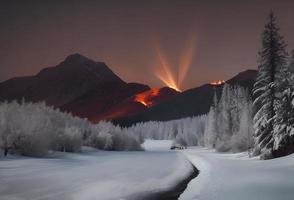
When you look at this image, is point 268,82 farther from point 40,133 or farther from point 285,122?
point 40,133

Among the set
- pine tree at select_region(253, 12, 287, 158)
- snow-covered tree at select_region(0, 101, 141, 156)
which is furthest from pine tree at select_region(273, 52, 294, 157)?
snow-covered tree at select_region(0, 101, 141, 156)

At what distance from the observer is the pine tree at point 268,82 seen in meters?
42.2

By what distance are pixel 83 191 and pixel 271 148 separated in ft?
84.2

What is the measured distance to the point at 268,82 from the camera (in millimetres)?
44031

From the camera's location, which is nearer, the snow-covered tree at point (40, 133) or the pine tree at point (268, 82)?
the pine tree at point (268, 82)

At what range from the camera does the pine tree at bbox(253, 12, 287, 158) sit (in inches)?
1661

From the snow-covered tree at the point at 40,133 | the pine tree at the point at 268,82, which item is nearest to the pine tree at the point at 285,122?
the pine tree at the point at 268,82

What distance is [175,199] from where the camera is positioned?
19.4 metres

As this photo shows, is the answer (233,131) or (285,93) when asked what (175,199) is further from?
(233,131)

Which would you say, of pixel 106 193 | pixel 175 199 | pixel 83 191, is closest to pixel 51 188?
pixel 83 191

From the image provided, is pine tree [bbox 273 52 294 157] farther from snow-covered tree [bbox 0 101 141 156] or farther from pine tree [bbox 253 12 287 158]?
snow-covered tree [bbox 0 101 141 156]

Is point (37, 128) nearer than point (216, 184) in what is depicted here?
No

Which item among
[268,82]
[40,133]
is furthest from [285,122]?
[40,133]

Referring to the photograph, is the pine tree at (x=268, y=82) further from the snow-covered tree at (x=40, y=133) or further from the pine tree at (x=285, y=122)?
the snow-covered tree at (x=40, y=133)
